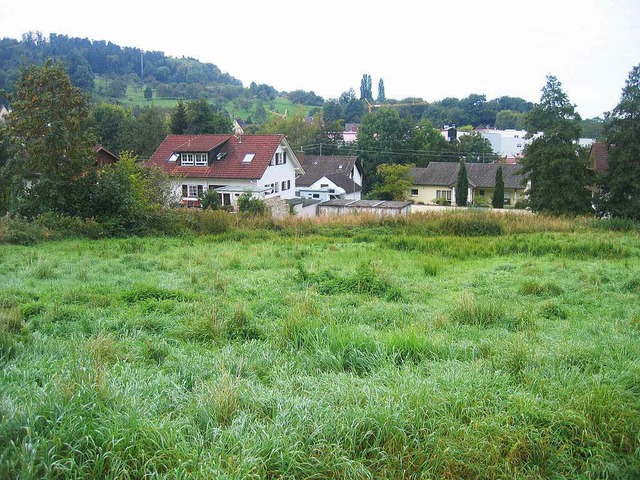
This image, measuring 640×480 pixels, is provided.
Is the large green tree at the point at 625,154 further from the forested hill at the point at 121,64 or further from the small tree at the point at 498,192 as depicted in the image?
the forested hill at the point at 121,64

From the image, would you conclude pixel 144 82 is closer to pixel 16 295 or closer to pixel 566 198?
pixel 566 198

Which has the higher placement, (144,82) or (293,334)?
(144,82)

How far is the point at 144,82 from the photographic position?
118812 mm

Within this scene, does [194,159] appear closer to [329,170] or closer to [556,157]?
[329,170]

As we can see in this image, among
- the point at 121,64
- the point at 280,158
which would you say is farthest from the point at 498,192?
the point at 121,64

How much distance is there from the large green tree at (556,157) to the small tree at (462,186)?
711 inches

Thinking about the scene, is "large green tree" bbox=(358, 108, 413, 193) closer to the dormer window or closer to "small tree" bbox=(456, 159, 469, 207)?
"small tree" bbox=(456, 159, 469, 207)

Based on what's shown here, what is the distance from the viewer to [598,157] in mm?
36125

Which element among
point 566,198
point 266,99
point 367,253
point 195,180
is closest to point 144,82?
point 266,99

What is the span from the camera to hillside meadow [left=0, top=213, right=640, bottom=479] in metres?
4.20

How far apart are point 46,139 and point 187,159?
2099 centimetres

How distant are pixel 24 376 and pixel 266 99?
138279 millimetres

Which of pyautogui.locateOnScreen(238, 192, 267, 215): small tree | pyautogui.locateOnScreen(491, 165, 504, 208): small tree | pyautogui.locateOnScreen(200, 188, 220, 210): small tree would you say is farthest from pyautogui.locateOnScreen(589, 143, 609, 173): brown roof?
pyautogui.locateOnScreen(200, 188, 220, 210): small tree

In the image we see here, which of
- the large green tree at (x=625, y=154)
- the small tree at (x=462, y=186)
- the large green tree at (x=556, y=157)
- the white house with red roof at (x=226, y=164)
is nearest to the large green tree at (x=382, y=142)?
the small tree at (x=462, y=186)
